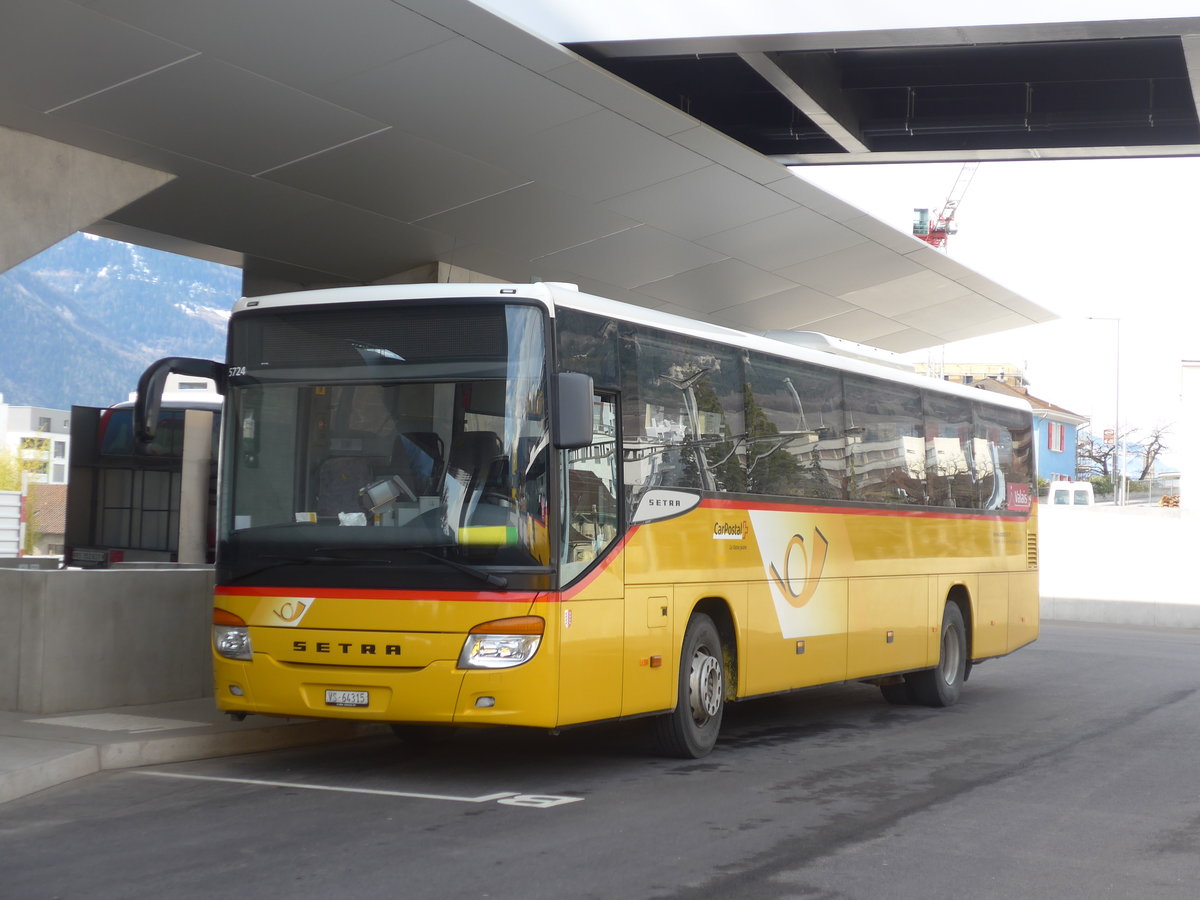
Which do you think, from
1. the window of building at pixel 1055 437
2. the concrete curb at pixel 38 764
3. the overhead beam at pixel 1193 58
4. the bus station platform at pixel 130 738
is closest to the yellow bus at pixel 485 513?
the bus station platform at pixel 130 738

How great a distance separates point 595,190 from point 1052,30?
6.10 meters

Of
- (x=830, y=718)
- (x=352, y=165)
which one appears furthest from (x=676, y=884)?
(x=352, y=165)

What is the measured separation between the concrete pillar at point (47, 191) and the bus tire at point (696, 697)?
7.66 metres

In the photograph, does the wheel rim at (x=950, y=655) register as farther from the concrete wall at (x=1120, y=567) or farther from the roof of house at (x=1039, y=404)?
the roof of house at (x=1039, y=404)

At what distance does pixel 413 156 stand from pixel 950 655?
7.96 m

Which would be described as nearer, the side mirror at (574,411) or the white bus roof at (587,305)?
the side mirror at (574,411)

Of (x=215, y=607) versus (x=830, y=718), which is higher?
(x=215, y=607)

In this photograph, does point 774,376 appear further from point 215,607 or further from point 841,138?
point 841,138

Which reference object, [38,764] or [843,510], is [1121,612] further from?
[38,764]

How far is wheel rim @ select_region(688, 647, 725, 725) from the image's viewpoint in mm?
10312

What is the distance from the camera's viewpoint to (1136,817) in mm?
8336

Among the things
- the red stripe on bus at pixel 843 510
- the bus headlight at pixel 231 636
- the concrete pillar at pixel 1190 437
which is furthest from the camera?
the concrete pillar at pixel 1190 437

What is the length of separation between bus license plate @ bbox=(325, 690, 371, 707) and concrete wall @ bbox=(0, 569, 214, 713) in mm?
3345

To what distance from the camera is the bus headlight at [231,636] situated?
9.13 meters
